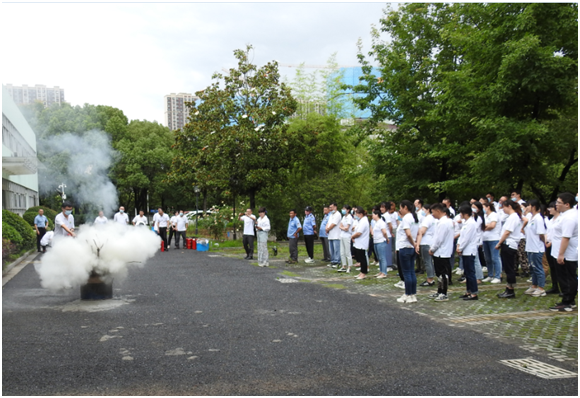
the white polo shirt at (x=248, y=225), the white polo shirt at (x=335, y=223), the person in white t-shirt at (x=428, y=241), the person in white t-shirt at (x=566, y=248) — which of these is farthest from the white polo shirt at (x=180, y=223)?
the person in white t-shirt at (x=566, y=248)

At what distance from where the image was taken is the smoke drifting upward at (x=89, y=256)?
9703 mm

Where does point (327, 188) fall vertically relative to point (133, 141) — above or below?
below

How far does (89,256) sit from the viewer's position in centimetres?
974

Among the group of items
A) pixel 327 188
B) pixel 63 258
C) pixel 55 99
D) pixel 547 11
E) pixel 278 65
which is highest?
pixel 55 99

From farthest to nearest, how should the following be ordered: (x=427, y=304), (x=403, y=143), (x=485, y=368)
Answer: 1. (x=403, y=143)
2. (x=427, y=304)
3. (x=485, y=368)

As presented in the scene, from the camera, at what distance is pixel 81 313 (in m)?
8.72

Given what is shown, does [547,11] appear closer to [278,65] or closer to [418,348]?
[418,348]

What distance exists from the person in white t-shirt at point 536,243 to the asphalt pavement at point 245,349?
2994mm

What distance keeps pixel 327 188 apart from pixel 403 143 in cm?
588

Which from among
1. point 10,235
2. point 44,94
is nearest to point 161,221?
point 10,235

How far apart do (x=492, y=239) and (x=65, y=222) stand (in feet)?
32.4

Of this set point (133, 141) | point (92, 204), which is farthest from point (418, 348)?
point (133, 141)

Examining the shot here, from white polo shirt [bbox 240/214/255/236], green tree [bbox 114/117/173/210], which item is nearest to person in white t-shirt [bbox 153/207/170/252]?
white polo shirt [bbox 240/214/255/236]

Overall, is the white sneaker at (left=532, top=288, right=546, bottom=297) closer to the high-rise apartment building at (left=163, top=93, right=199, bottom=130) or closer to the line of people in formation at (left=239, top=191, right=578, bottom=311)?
the line of people in formation at (left=239, top=191, right=578, bottom=311)
